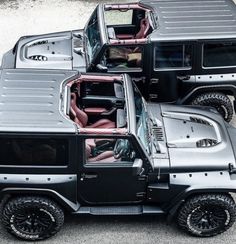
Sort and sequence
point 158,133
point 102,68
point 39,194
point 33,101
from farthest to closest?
Answer: point 102,68, point 158,133, point 39,194, point 33,101

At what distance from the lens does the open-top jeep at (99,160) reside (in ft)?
23.0

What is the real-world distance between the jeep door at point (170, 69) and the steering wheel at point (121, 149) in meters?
2.20

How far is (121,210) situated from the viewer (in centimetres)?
764

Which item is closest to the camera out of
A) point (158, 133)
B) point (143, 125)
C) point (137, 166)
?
point (137, 166)

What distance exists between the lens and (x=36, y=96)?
728 cm

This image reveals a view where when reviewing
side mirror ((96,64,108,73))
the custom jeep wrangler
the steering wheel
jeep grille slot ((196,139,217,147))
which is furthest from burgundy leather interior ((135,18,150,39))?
the steering wheel

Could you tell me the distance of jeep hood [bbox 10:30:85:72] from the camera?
9.38 meters

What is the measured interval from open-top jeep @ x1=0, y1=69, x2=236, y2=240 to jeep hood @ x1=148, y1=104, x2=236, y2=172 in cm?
1

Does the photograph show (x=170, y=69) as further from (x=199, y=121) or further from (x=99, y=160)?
(x=99, y=160)

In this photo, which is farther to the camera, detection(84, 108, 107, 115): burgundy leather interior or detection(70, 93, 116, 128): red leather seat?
detection(84, 108, 107, 115): burgundy leather interior

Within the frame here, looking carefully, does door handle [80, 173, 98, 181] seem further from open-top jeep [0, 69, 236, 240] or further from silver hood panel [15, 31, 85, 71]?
silver hood panel [15, 31, 85, 71]

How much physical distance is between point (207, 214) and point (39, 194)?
2.08 meters

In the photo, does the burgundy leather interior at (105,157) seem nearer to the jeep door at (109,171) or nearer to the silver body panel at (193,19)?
the jeep door at (109,171)

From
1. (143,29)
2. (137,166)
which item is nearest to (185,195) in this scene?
(137,166)
